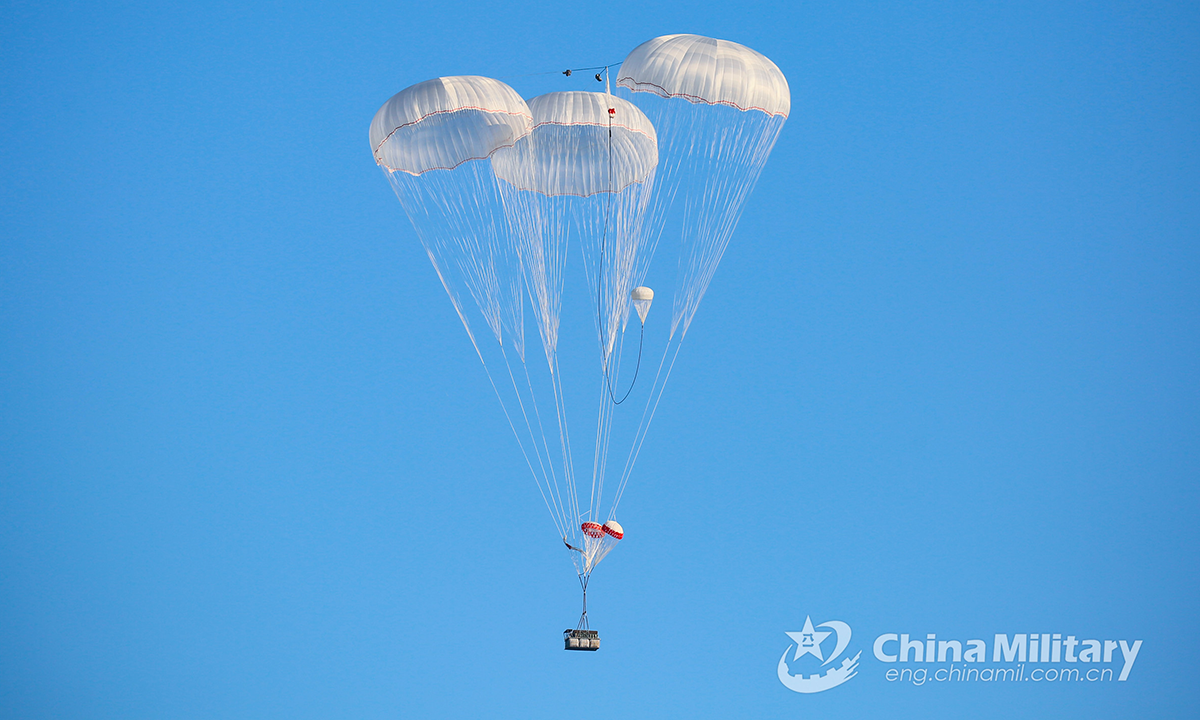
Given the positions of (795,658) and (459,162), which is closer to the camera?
(459,162)

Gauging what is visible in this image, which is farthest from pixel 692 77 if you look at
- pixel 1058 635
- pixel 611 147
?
pixel 1058 635

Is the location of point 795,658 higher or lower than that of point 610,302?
lower

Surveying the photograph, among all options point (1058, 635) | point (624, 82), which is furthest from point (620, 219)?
point (1058, 635)

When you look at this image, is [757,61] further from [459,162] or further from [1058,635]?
[1058,635]

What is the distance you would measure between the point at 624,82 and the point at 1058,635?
42.7ft

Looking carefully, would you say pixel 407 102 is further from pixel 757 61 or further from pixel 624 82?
pixel 757 61

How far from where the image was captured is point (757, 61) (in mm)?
13648

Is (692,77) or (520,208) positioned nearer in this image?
(692,77)

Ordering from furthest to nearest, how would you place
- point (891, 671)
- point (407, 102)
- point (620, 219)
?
point (891, 671) → point (620, 219) → point (407, 102)

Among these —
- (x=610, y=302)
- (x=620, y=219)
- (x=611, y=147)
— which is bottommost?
(x=610, y=302)

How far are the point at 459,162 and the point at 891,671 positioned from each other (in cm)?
1167

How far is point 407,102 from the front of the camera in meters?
13.1

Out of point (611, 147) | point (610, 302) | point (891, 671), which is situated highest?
point (611, 147)

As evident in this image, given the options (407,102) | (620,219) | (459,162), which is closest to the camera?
(407,102)
